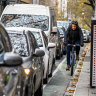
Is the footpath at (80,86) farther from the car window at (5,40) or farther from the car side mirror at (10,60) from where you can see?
the car side mirror at (10,60)

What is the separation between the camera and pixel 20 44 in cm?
852

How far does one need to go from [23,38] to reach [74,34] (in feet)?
20.1

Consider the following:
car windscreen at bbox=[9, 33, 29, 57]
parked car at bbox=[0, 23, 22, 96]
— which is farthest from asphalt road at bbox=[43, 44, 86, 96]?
parked car at bbox=[0, 23, 22, 96]

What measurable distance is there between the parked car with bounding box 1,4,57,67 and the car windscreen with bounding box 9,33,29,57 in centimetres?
818

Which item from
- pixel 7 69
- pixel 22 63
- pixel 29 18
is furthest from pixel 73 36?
pixel 7 69

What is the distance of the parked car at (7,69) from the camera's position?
530 centimetres

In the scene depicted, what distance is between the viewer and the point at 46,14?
18.6 meters

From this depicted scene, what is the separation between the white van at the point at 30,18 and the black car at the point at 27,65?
324 inches

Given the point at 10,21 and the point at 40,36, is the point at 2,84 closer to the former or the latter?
the point at 40,36

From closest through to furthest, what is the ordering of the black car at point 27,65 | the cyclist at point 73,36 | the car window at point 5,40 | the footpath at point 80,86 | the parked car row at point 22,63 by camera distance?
the parked car row at point 22,63, the car window at point 5,40, the black car at point 27,65, the footpath at point 80,86, the cyclist at point 73,36

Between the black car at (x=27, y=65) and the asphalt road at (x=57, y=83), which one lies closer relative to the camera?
the black car at (x=27, y=65)

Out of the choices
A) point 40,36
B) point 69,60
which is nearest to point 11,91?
point 40,36

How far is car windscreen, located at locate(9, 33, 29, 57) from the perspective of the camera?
8.01m

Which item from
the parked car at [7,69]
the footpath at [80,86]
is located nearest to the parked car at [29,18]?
the footpath at [80,86]
